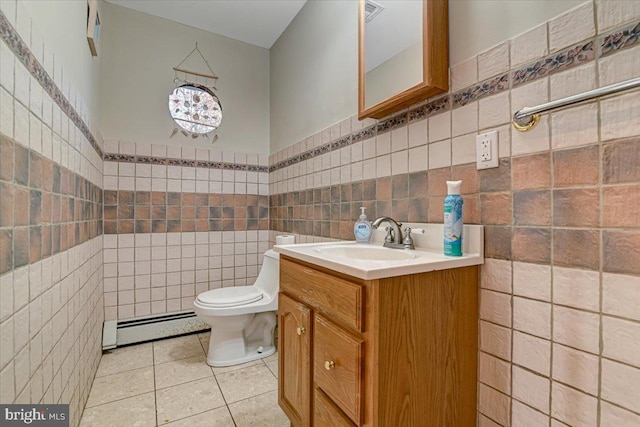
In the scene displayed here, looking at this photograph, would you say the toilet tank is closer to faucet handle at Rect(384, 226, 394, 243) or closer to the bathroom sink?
the bathroom sink

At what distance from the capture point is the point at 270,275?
6.84 ft

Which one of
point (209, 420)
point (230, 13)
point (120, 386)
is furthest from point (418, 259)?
point (230, 13)

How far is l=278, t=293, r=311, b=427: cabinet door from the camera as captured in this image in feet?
3.53

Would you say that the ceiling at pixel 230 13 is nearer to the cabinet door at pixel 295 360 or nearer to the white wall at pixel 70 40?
the white wall at pixel 70 40

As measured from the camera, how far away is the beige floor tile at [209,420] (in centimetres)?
133

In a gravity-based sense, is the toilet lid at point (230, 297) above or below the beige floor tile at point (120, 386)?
above

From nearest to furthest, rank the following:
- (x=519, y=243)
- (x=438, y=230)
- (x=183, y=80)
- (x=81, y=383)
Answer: (x=519, y=243) → (x=438, y=230) → (x=81, y=383) → (x=183, y=80)

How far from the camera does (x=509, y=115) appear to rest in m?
0.90

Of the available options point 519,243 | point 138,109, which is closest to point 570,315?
point 519,243

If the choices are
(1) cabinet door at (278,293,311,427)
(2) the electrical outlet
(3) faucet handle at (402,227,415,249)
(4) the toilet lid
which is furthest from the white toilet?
(2) the electrical outlet

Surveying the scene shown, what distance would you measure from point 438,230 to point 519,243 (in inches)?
11.1

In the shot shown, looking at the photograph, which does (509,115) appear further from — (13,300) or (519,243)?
(13,300)

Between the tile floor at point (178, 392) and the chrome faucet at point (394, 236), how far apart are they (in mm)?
995

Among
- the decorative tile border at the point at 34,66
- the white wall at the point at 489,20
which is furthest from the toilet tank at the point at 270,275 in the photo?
the white wall at the point at 489,20
